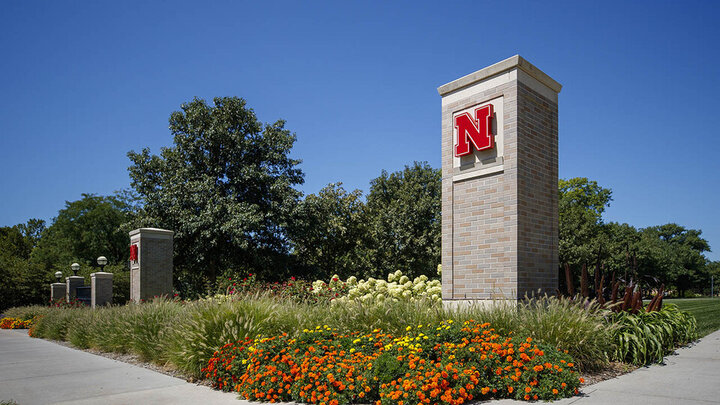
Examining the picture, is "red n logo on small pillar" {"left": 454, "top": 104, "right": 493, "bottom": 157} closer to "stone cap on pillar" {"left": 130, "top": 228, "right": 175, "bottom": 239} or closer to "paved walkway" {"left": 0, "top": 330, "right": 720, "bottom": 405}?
"paved walkway" {"left": 0, "top": 330, "right": 720, "bottom": 405}

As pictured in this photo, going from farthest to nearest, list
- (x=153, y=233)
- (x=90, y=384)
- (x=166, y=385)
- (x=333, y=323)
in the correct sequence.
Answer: (x=153, y=233) < (x=333, y=323) < (x=90, y=384) < (x=166, y=385)

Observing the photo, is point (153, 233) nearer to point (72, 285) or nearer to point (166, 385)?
point (166, 385)

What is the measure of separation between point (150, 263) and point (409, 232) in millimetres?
17282

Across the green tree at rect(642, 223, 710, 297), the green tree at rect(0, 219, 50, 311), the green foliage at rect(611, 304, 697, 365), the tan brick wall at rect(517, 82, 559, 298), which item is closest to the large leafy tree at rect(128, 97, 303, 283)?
the green tree at rect(0, 219, 50, 311)

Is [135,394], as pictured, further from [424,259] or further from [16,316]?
[424,259]

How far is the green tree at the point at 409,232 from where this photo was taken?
29047 millimetres

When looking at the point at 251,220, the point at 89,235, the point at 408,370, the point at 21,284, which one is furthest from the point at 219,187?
the point at 89,235

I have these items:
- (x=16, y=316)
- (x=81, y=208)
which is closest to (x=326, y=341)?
(x=16, y=316)

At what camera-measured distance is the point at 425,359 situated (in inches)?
215

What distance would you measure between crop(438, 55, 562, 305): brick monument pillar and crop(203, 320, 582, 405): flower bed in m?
2.36

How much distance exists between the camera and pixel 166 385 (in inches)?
265

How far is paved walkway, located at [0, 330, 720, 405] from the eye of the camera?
204 inches

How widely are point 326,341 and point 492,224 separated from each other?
396cm

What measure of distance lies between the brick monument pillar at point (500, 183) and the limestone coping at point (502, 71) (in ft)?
0.06
